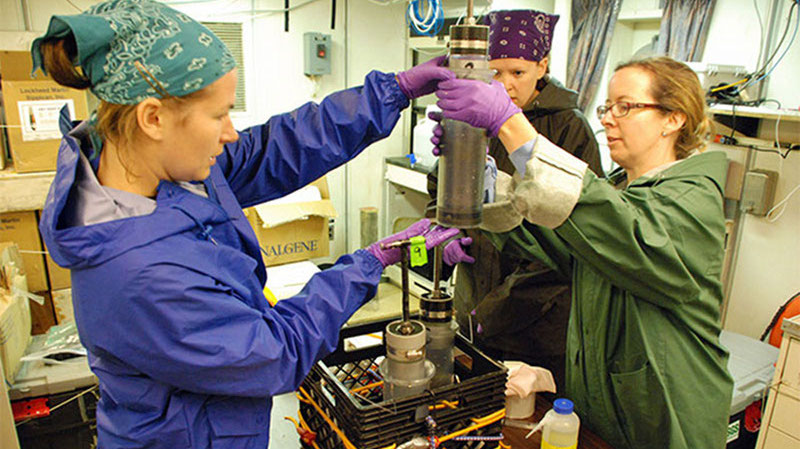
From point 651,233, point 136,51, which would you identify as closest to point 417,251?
point 651,233

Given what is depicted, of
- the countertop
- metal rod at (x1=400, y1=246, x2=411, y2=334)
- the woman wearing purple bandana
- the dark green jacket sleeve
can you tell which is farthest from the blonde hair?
the countertop

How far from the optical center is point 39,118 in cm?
262

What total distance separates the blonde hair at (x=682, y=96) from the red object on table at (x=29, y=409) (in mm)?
2403

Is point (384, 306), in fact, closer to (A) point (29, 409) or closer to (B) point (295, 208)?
(B) point (295, 208)

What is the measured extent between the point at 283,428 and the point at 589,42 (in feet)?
9.77

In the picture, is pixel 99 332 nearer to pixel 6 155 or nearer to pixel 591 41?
pixel 6 155

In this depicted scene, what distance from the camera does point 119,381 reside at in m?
0.87

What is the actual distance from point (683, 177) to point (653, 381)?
1.39ft

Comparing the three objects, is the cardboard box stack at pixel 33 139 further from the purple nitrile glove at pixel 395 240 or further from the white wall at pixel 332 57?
the purple nitrile glove at pixel 395 240

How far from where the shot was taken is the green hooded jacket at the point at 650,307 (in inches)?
37.3

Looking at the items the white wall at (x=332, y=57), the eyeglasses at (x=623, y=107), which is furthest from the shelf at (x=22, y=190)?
the eyeglasses at (x=623, y=107)

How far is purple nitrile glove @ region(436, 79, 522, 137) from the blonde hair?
440mm

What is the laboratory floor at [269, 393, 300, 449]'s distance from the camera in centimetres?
255

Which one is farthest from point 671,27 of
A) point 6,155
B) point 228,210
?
point 6,155
